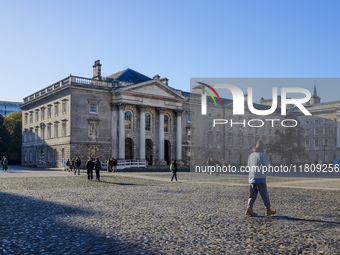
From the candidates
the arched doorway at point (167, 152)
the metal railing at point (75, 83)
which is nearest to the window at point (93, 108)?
the metal railing at point (75, 83)

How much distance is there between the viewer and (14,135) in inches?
3140

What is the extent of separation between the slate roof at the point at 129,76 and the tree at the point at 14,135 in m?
26.4

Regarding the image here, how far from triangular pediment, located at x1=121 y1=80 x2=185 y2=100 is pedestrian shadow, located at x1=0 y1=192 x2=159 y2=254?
45125 mm

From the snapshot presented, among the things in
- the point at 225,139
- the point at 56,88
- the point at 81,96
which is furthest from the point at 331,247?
the point at 56,88

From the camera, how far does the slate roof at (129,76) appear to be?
61406mm

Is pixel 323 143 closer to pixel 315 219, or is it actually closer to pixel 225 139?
pixel 225 139

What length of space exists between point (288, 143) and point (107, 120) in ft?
110

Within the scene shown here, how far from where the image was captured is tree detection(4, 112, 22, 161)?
7919cm

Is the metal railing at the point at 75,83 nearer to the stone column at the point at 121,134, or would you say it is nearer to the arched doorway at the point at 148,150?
the stone column at the point at 121,134

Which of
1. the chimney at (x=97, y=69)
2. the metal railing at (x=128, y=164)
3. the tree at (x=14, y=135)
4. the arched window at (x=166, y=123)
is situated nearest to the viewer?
the metal railing at (x=128, y=164)

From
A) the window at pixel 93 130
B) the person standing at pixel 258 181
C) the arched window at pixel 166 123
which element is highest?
the arched window at pixel 166 123

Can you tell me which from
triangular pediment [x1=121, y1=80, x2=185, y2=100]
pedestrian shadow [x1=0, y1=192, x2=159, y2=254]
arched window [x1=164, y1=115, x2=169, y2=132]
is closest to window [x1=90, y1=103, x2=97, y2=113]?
triangular pediment [x1=121, y1=80, x2=185, y2=100]

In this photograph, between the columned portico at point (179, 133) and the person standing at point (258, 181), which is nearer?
the person standing at point (258, 181)

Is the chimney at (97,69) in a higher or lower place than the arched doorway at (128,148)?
higher
